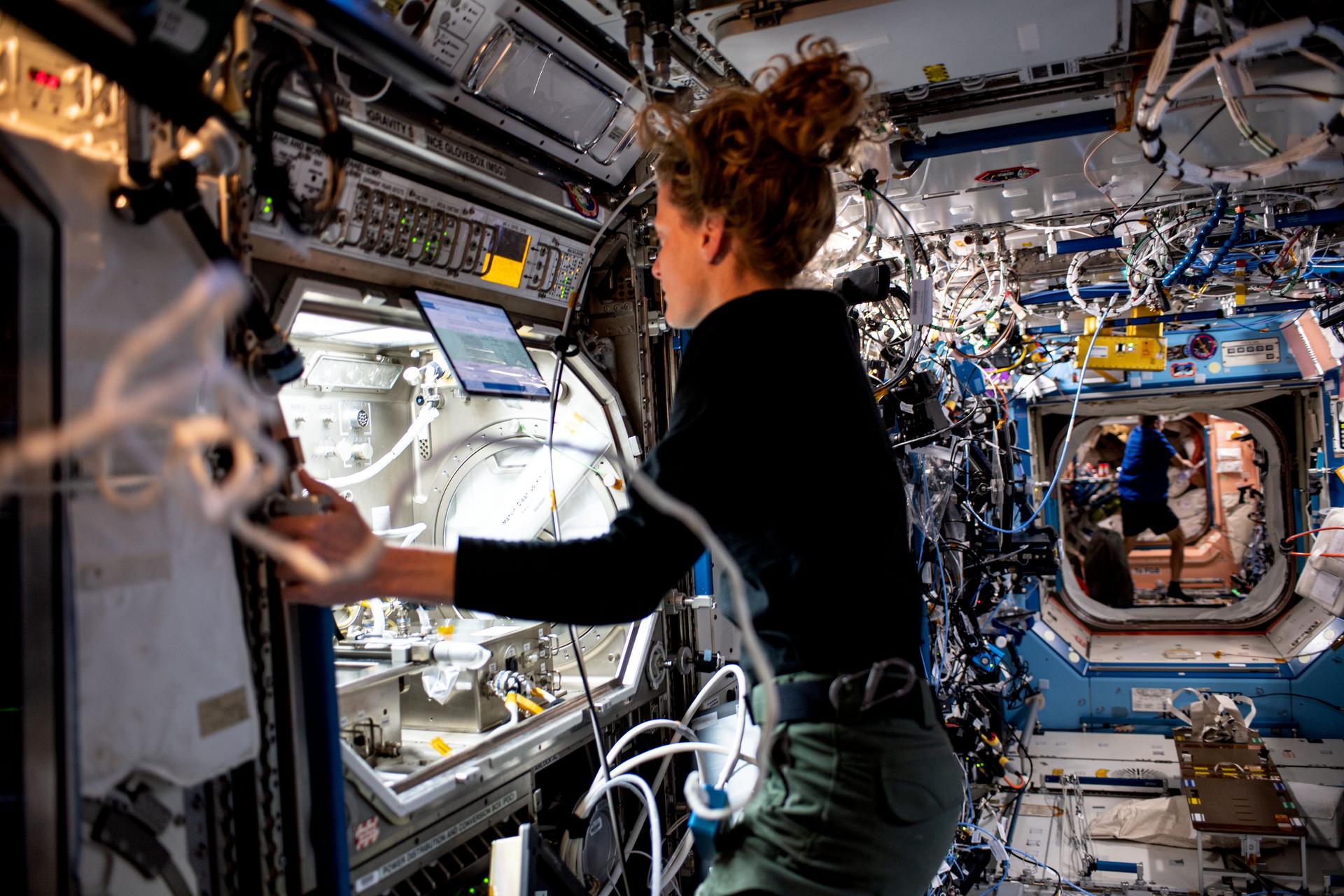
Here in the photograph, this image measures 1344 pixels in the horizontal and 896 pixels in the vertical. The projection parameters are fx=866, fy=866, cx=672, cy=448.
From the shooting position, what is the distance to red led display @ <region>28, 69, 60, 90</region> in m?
1.37

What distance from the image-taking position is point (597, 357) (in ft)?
12.0

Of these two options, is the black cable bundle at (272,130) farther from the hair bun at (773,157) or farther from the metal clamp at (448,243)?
the metal clamp at (448,243)

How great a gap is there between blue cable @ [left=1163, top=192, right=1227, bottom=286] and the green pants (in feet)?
8.50

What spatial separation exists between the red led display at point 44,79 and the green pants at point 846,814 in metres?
1.67

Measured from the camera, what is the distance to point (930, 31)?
260 centimetres

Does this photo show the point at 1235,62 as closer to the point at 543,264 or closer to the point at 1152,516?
the point at 543,264

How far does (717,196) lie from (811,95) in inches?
10.4

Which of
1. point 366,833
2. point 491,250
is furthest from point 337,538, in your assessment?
point 491,250

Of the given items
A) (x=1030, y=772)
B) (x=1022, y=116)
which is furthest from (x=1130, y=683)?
(x=1022, y=116)

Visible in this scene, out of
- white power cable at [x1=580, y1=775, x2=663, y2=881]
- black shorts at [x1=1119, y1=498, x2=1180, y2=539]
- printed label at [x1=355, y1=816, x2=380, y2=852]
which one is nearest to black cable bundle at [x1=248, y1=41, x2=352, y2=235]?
printed label at [x1=355, y1=816, x2=380, y2=852]

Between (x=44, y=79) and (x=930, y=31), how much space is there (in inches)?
88.6

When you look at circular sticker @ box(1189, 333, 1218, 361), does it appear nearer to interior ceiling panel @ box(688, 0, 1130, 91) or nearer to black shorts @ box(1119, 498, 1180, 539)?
black shorts @ box(1119, 498, 1180, 539)

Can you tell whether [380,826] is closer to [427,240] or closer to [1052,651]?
[427,240]

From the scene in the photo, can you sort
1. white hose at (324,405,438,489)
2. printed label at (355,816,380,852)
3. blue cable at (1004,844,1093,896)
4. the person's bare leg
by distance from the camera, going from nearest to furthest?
printed label at (355,816,380,852)
white hose at (324,405,438,489)
blue cable at (1004,844,1093,896)
the person's bare leg
